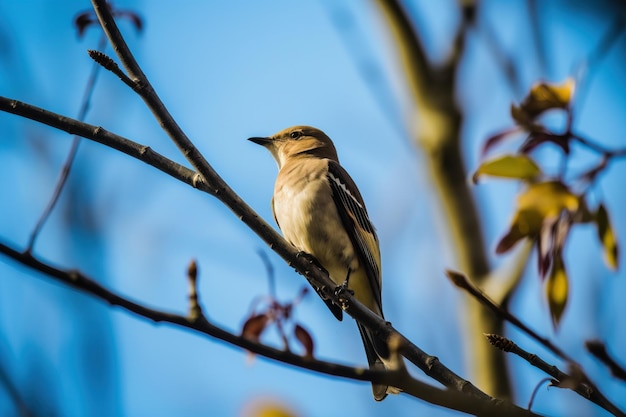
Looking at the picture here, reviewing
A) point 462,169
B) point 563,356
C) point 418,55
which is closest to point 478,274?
point 462,169

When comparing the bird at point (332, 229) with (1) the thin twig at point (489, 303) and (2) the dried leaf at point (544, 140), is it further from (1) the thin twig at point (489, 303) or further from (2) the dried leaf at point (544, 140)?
(1) the thin twig at point (489, 303)

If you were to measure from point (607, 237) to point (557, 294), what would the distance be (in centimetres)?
30

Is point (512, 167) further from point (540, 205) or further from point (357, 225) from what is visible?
point (357, 225)

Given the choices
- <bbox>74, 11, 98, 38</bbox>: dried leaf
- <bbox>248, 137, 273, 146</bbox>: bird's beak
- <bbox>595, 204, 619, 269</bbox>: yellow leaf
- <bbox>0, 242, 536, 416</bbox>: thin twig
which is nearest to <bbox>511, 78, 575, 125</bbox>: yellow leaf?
<bbox>595, 204, 619, 269</bbox>: yellow leaf

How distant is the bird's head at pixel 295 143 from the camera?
22.3 feet

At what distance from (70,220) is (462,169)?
11.6 feet

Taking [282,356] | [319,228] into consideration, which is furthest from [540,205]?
[319,228]

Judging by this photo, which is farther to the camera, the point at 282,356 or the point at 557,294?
the point at 557,294

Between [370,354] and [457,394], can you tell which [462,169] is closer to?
[370,354]

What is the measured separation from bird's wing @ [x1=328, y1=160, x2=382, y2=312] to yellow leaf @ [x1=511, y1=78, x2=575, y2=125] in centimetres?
262

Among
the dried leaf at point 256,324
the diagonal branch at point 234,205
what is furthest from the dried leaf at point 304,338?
the diagonal branch at point 234,205

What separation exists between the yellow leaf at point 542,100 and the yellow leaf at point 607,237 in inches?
17.3

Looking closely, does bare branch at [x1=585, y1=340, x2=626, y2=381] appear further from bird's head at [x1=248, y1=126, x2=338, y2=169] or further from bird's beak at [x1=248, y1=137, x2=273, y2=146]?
bird's beak at [x1=248, y1=137, x2=273, y2=146]

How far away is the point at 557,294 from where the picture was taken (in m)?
2.38
